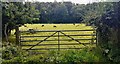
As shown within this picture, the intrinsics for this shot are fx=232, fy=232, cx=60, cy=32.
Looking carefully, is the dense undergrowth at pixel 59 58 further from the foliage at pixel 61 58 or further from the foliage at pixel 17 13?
the foliage at pixel 17 13

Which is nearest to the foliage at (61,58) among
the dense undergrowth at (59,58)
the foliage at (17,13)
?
the dense undergrowth at (59,58)

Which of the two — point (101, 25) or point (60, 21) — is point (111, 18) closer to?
point (101, 25)

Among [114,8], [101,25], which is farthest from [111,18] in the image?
[101,25]

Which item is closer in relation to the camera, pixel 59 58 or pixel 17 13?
pixel 59 58

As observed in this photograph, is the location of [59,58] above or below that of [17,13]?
below

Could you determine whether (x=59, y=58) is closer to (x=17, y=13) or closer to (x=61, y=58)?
(x=61, y=58)

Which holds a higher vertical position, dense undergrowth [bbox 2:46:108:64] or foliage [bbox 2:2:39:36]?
foliage [bbox 2:2:39:36]

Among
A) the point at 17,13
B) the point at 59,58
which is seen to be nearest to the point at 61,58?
the point at 59,58

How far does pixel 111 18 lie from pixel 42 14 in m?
6.11

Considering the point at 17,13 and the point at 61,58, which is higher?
the point at 17,13

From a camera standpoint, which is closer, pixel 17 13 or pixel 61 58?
pixel 61 58

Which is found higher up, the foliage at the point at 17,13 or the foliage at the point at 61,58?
the foliage at the point at 17,13

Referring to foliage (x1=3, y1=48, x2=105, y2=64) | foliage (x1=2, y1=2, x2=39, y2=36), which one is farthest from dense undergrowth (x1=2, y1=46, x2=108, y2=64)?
foliage (x1=2, y1=2, x2=39, y2=36)

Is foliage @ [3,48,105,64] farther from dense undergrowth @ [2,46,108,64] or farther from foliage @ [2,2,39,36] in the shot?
foliage @ [2,2,39,36]
